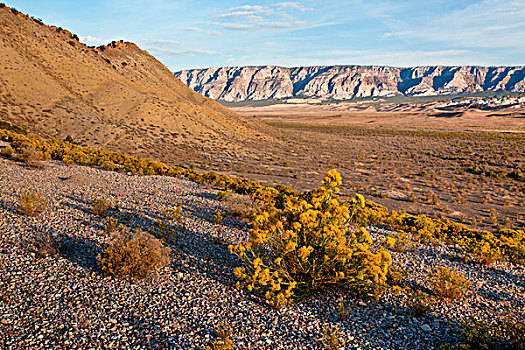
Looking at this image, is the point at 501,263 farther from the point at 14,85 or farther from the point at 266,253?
the point at 14,85

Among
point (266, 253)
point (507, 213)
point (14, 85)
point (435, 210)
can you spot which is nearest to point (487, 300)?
point (266, 253)

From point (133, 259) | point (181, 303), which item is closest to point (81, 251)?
point (133, 259)

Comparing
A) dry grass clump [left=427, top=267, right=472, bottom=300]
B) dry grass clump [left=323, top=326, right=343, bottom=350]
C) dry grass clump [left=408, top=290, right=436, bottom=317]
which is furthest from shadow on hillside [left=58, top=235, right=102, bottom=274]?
dry grass clump [left=427, top=267, right=472, bottom=300]

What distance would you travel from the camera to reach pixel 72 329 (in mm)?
4789

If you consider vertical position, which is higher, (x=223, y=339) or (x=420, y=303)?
(x=223, y=339)

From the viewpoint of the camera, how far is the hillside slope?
111ft

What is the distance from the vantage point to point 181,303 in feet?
18.7

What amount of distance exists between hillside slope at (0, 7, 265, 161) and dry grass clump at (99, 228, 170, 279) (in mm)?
25820

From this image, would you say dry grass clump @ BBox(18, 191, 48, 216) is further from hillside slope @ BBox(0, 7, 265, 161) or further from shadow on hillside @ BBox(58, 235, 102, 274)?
hillside slope @ BBox(0, 7, 265, 161)

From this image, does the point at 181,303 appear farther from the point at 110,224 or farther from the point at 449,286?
the point at 449,286

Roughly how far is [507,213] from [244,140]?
1287 inches

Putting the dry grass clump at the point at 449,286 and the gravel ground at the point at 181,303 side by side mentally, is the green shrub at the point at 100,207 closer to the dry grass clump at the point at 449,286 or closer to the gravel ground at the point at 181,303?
the gravel ground at the point at 181,303

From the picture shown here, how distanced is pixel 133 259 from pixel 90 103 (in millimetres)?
38479

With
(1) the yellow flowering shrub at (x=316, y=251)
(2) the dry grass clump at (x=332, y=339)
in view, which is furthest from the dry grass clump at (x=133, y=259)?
(2) the dry grass clump at (x=332, y=339)
